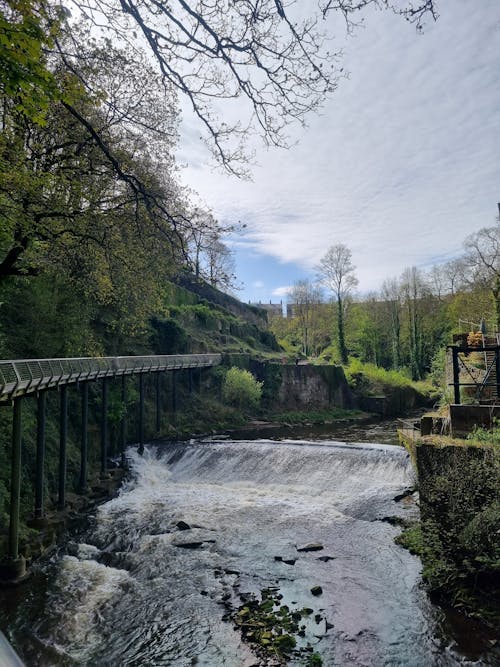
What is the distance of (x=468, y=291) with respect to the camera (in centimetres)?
3434

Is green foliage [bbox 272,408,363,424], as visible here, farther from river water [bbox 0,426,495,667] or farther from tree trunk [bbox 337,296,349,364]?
river water [bbox 0,426,495,667]

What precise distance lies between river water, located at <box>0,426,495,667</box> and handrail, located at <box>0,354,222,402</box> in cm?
371

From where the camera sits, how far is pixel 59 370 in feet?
40.2

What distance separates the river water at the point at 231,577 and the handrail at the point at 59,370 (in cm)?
371

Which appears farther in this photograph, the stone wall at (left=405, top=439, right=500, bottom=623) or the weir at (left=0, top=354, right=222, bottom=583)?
the weir at (left=0, top=354, right=222, bottom=583)

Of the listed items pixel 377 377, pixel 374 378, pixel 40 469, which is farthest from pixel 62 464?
pixel 377 377

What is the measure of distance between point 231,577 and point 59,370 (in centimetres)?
700

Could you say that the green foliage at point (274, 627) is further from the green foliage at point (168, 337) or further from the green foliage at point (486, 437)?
the green foliage at point (168, 337)

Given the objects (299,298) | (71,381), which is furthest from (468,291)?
(71,381)

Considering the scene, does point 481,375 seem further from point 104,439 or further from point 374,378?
point 374,378

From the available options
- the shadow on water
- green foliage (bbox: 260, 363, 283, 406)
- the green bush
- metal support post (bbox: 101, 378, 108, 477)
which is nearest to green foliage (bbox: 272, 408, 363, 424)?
the shadow on water

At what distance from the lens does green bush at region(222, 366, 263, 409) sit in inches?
1085

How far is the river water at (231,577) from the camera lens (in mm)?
6422

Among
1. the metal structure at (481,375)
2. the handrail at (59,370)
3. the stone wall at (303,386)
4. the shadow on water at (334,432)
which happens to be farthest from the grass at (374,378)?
the handrail at (59,370)
